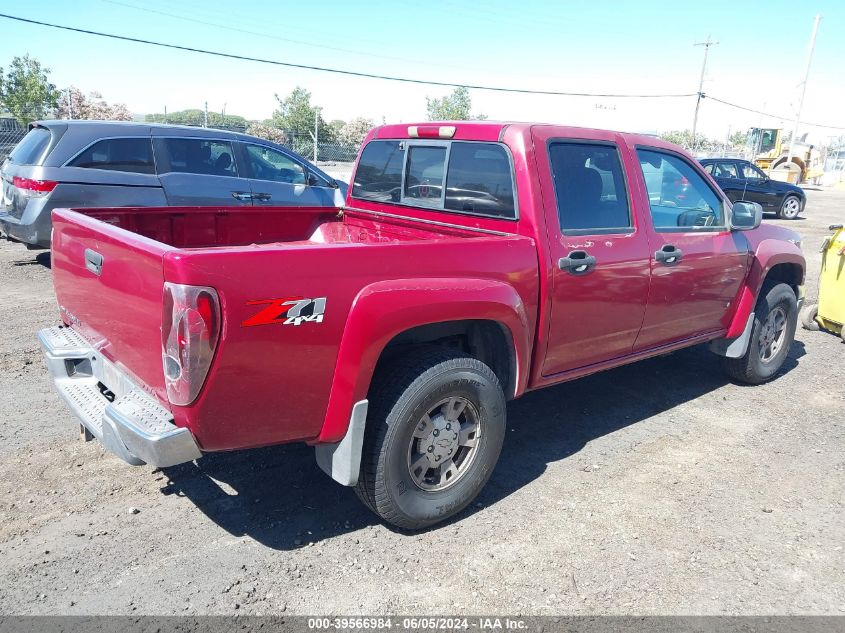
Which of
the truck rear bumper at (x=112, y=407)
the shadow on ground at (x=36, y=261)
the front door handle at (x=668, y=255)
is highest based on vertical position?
the front door handle at (x=668, y=255)

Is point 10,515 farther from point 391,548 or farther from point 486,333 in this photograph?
point 486,333

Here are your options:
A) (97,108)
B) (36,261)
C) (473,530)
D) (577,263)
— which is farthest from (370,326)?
(97,108)

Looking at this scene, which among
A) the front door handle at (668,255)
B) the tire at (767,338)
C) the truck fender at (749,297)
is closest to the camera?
the front door handle at (668,255)

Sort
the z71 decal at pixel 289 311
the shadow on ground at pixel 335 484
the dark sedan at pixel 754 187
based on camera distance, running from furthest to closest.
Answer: the dark sedan at pixel 754 187, the shadow on ground at pixel 335 484, the z71 decal at pixel 289 311

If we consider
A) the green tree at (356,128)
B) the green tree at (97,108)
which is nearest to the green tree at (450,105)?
the green tree at (356,128)

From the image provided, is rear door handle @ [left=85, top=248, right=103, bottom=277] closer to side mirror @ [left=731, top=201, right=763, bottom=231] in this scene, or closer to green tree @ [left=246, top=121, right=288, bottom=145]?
side mirror @ [left=731, top=201, right=763, bottom=231]

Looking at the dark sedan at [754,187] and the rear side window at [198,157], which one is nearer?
the rear side window at [198,157]

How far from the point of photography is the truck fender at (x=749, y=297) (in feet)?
16.1

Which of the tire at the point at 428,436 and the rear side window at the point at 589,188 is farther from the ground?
the rear side window at the point at 589,188

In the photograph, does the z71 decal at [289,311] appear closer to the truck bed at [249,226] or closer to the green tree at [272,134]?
the truck bed at [249,226]

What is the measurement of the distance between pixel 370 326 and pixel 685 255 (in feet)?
8.20

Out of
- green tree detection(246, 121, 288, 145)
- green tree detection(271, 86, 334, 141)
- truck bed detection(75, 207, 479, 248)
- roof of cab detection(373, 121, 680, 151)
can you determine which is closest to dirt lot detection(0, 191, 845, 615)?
truck bed detection(75, 207, 479, 248)

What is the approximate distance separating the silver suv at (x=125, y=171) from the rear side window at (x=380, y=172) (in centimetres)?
390

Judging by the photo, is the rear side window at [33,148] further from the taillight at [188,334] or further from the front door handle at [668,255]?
the front door handle at [668,255]
